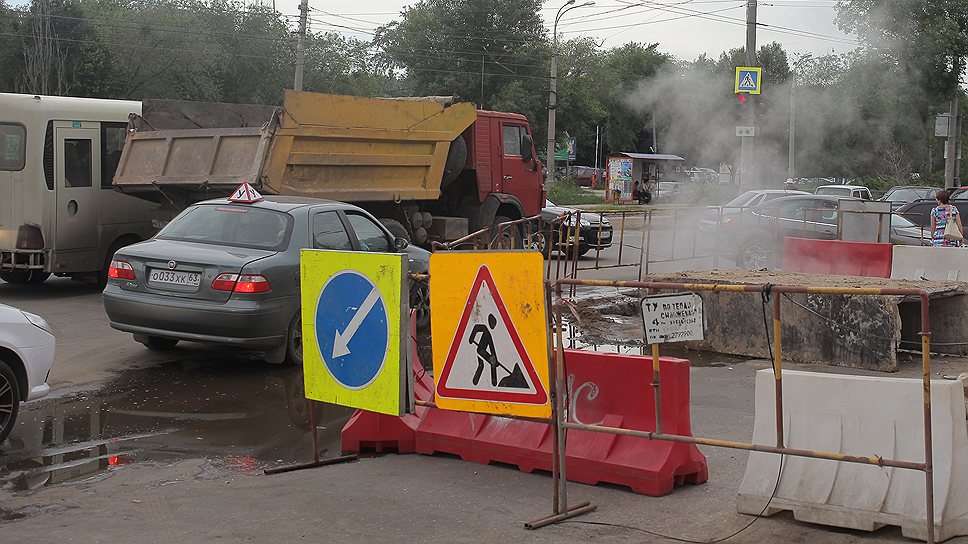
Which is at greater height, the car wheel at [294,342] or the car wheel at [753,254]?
the car wheel at [753,254]

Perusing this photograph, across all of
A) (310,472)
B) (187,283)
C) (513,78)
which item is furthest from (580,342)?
(513,78)

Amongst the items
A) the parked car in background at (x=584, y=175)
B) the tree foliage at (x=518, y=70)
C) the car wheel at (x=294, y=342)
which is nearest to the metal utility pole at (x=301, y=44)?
the tree foliage at (x=518, y=70)

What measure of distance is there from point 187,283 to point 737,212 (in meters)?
13.2

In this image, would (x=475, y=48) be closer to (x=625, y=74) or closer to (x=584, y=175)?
(x=625, y=74)

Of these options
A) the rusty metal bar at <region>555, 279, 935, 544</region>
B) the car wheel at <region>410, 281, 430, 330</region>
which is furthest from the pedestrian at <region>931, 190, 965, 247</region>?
the rusty metal bar at <region>555, 279, 935, 544</region>

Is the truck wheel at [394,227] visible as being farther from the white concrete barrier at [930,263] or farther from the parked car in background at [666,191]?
the parked car in background at [666,191]

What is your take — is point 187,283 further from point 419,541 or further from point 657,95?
point 657,95

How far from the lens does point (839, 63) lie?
115ft

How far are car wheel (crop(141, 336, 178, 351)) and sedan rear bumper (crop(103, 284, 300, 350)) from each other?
923 millimetres

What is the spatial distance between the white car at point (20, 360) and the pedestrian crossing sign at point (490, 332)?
2.93 meters

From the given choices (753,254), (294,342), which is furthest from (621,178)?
(294,342)

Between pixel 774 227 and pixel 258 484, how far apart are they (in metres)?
14.7

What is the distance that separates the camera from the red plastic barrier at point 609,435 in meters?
5.59

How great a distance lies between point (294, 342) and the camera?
929 centimetres
